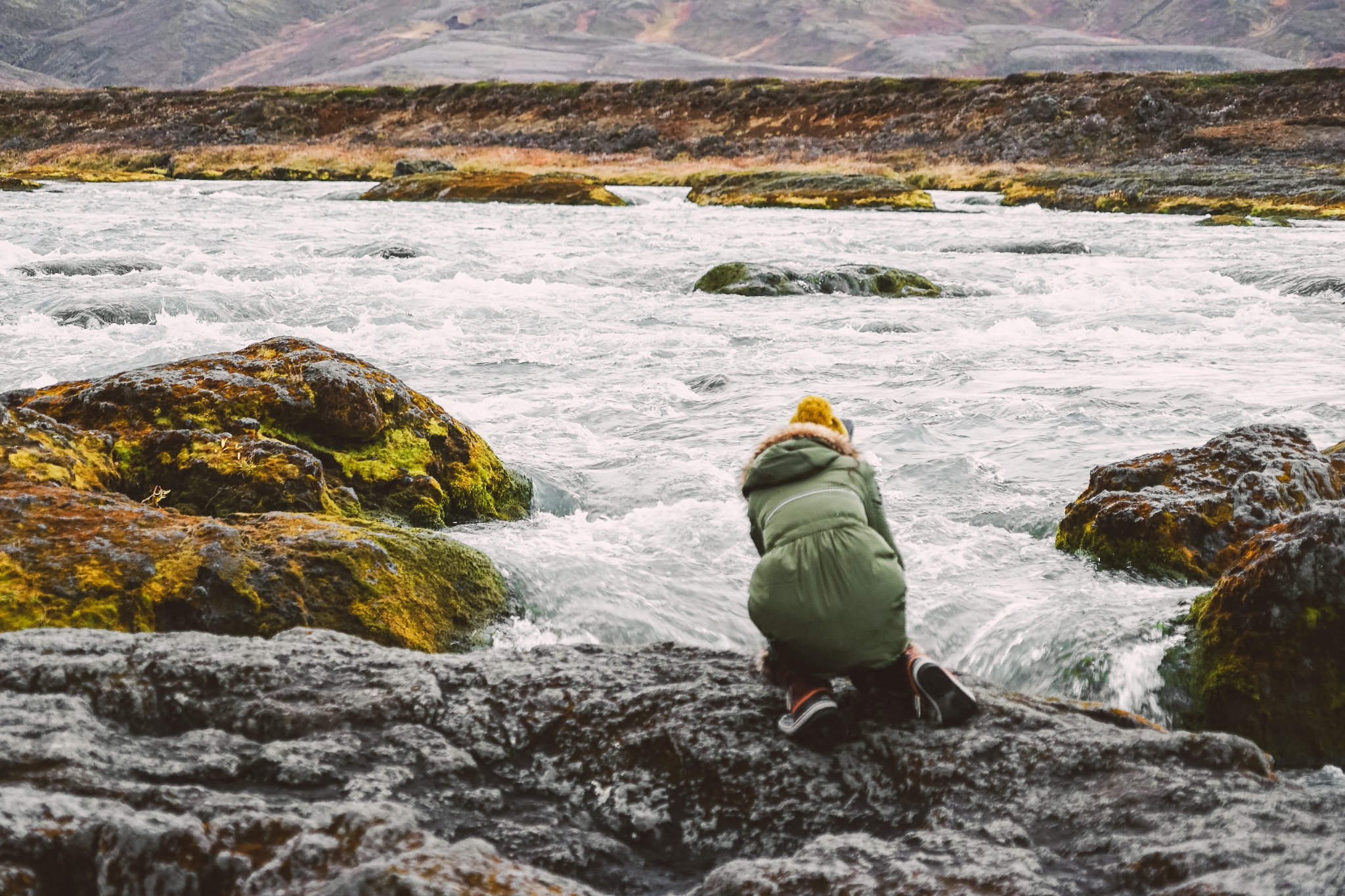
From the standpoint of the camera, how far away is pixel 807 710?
13.5 ft

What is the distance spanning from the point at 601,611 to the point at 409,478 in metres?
2.24

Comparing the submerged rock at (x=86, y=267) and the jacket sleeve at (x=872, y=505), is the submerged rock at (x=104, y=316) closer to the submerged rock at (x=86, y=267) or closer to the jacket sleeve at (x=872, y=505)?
the submerged rock at (x=86, y=267)

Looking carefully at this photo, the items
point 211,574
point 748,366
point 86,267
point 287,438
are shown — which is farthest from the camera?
point 86,267

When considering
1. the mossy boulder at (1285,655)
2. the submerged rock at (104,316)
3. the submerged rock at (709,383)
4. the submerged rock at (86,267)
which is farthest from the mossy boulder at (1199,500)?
the submerged rock at (86,267)

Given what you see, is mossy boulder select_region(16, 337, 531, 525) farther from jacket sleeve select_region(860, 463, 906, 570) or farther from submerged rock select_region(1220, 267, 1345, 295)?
submerged rock select_region(1220, 267, 1345, 295)

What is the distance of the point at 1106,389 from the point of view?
1356cm

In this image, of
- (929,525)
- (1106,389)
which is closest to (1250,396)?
(1106,389)

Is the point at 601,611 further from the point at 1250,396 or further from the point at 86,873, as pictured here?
the point at 1250,396

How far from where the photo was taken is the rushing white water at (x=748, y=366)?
23.8 ft

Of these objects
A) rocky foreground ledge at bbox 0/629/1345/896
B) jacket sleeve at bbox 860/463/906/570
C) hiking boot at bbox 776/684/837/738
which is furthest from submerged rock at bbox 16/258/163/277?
hiking boot at bbox 776/684/837/738

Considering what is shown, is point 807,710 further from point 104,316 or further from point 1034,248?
point 1034,248

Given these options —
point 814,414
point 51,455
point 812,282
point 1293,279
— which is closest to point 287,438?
point 51,455

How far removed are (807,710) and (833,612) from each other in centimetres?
48

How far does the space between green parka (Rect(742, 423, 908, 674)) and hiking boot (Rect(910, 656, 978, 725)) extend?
0.22 m
